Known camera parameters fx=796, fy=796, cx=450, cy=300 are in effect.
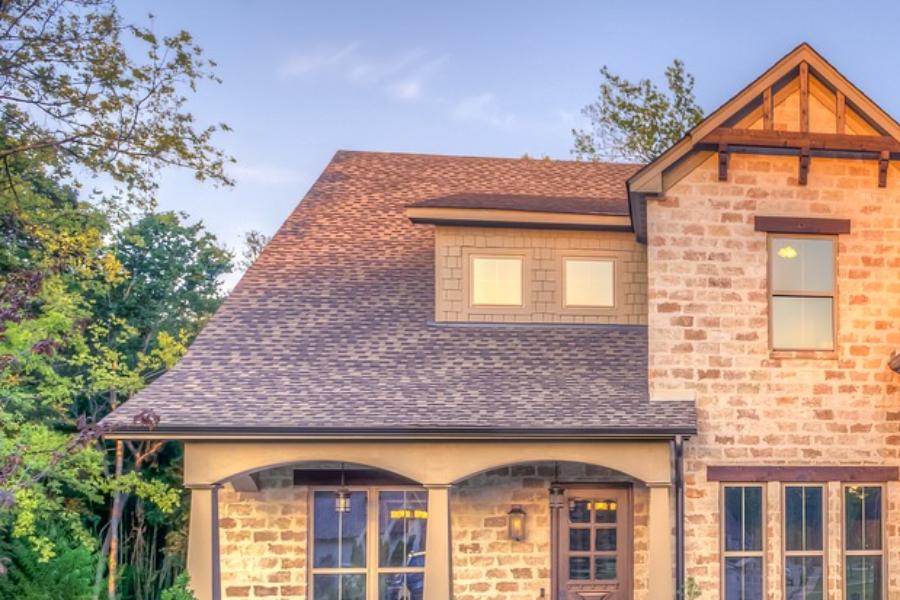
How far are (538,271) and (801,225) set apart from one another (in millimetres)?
3445

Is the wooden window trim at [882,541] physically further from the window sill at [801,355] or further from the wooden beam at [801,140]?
the wooden beam at [801,140]

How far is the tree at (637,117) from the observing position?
21266 millimetres

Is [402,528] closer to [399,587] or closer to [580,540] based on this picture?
[399,587]

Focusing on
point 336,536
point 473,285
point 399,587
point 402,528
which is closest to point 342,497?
point 336,536

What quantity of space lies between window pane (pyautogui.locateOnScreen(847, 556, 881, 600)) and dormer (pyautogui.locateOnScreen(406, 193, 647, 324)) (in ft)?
13.1

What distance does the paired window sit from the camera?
9562mm

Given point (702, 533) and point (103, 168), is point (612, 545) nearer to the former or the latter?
point (702, 533)

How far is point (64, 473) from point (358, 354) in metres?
4.32

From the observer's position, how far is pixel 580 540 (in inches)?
405

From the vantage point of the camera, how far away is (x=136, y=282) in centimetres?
1598

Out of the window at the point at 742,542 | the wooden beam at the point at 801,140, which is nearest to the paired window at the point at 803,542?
the window at the point at 742,542

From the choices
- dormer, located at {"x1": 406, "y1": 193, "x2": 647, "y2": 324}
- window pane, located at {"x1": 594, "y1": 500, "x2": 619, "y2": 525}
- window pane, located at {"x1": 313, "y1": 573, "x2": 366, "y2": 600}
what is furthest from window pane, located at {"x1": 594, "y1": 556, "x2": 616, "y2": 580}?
dormer, located at {"x1": 406, "y1": 193, "x2": 647, "y2": 324}

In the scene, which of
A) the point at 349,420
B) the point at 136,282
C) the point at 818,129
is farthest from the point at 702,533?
the point at 136,282

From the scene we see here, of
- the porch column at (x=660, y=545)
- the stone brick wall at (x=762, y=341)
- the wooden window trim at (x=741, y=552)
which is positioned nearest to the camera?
the porch column at (x=660, y=545)
